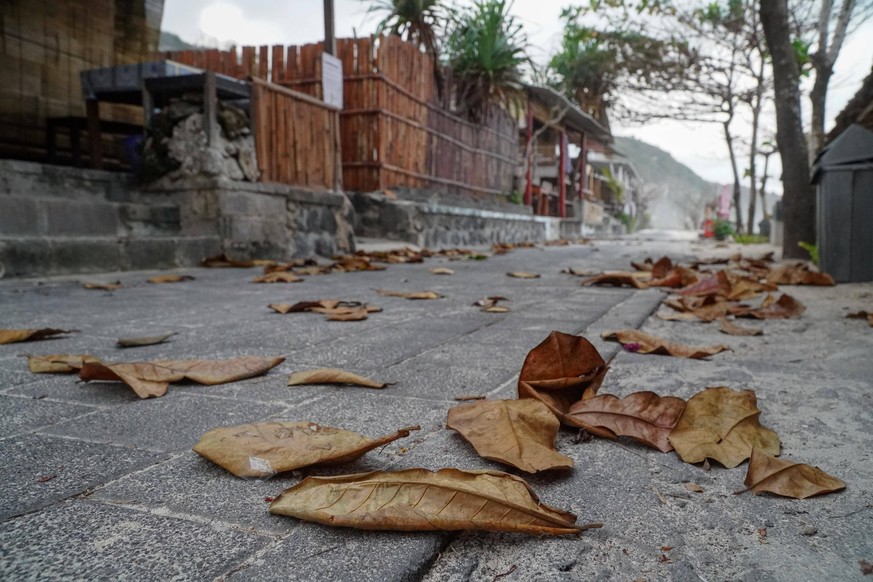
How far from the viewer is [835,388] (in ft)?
4.21

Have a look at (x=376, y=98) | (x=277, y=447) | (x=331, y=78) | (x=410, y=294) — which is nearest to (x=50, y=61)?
(x=331, y=78)

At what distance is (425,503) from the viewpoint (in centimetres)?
70

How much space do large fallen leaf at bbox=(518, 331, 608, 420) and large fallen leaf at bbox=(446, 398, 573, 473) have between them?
0.08 metres

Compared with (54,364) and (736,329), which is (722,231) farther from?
(54,364)

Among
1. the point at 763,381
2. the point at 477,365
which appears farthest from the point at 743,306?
the point at 477,365

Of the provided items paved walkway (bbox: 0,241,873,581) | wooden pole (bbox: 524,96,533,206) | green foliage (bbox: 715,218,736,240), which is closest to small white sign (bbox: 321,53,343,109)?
paved walkway (bbox: 0,241,873,581)

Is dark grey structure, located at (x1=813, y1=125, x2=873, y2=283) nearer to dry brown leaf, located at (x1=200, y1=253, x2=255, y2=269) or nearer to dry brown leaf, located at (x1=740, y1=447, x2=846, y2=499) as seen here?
dry brown leaf, located at (x1=740, y1=447, x2=846, y2=499)

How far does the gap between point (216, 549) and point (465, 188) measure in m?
11.8

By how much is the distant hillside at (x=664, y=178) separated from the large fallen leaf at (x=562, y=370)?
7195 centimetres

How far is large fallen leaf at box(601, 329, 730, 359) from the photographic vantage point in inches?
63.3

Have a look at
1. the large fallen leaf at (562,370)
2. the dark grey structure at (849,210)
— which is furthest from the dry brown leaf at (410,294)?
the dark grey structure at (849,210)

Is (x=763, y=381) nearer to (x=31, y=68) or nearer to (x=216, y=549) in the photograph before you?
(x=216, y=549)

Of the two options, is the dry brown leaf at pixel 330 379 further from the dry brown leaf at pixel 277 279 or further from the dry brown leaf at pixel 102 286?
A: the dry brown leaf at pixel 277 279

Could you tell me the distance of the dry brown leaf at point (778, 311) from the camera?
2.30 meters
